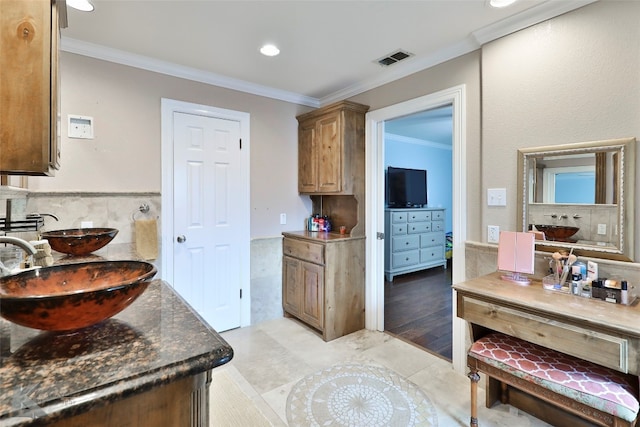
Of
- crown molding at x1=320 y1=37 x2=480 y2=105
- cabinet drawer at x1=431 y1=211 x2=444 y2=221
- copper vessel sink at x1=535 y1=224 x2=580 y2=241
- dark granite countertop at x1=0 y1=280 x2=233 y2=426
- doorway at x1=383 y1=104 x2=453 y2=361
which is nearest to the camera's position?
dark granite countertop at x1=0 y1=280 x2=233 y2=426

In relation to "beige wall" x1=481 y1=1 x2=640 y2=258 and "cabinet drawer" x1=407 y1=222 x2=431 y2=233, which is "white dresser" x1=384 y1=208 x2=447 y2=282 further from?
"beige wall" x1=481 y1=1 x2=640 y2=258

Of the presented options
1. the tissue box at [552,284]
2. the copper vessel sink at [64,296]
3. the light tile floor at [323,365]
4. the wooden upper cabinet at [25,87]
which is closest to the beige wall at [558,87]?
the tissue box at [552,284]

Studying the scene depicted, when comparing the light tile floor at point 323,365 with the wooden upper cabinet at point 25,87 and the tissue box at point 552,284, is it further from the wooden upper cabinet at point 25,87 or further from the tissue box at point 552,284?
the wooden upper cabinet at point 25,87

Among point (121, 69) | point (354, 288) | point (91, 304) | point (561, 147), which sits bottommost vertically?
point (354, 288)

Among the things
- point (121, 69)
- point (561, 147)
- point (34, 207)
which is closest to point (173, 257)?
point (34, 207)

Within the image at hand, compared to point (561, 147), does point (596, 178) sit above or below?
below

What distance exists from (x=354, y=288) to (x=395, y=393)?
1.11 metres

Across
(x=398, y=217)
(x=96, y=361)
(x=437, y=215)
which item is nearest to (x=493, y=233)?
(x=96, y=361)

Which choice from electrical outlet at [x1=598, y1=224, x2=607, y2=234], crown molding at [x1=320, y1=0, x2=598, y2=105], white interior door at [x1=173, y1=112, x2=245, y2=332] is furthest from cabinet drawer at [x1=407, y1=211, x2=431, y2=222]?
electrical outlet at [x1=598, y1=224, x2=607, y2=234]

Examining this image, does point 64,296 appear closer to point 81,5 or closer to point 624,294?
point 81,5

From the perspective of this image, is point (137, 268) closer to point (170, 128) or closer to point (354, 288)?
point (170, 128)

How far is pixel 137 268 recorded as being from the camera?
3.67 ft

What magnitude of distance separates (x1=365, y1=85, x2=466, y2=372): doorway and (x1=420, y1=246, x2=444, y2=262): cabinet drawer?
2.52m

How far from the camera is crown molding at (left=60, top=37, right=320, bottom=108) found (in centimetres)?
238
